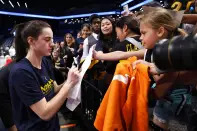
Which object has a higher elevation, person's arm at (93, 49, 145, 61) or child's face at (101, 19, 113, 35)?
child's face at (101, 19, 113, 35)

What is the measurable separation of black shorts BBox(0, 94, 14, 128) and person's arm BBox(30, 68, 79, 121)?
48.3 inches

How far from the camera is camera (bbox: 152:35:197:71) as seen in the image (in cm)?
81

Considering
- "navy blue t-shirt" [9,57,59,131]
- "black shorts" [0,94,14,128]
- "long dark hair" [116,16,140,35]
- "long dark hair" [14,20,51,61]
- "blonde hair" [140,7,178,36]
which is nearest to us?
"blonde hair" [140,7,178,36]

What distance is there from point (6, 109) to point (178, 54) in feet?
7.72

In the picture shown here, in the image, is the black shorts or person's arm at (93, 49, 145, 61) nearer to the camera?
person's arm at (93, 49, 145, 61)

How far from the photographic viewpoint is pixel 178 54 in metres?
0.83

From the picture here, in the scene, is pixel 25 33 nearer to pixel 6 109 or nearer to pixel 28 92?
pixel 28 92

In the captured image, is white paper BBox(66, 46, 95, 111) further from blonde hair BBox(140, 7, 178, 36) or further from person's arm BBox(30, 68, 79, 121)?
blonde hair BBox(140, 7, 178, 36)

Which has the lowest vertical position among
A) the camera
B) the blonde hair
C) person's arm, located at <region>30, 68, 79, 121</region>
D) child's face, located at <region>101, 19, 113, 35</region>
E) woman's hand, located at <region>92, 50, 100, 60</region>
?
person's arm, located at <region>30, 68, 79, 121</region>

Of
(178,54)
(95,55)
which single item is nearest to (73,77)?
(95,55)

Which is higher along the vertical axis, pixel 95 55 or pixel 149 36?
pixel 149 36

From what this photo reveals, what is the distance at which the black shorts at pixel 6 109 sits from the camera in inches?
106

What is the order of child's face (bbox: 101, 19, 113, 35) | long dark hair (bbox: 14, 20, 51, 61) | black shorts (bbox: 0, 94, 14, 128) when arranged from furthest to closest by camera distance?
1. child's face (bbox: 101, 19, 113, 35)
2. black shorts (bbox: 0, 94, 14, 128)
3. long dark hair (bbox: 14, 20, 51, 61)

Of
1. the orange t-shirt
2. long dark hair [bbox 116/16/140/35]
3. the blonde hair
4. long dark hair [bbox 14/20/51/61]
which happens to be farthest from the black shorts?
the blonde hair
